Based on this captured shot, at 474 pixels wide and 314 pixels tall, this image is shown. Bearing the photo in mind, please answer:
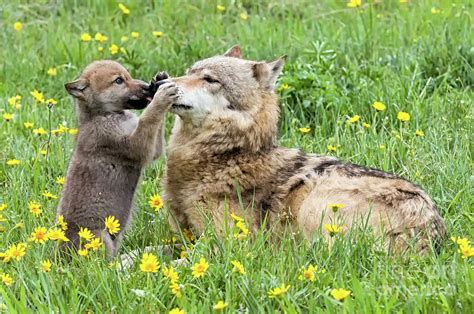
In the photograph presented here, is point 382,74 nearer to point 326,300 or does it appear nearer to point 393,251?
point 393,251

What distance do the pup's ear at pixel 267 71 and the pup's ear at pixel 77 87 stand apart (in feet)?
3.58

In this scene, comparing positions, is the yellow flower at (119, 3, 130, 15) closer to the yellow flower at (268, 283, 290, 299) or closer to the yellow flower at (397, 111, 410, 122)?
the yellow flower at (397, 111, 410, 122)

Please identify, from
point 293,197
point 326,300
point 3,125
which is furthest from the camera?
point 3,125

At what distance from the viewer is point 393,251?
199 inches

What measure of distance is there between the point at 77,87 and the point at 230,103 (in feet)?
3.20

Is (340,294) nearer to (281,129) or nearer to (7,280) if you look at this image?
(7,280)

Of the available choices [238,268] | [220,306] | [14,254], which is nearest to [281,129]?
[238,268]

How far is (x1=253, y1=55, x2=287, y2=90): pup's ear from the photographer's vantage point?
5.98 metres

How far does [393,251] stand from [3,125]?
369 centimetres

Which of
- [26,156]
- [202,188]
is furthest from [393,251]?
[26,156]

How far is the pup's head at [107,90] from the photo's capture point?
233 inches

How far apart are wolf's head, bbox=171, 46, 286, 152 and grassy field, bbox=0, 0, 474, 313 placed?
2.10 feet

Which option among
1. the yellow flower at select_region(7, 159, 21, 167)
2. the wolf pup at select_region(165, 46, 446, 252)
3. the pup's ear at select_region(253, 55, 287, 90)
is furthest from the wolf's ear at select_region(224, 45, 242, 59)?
the yellow flower at select_region(7, 159, 21, 167)

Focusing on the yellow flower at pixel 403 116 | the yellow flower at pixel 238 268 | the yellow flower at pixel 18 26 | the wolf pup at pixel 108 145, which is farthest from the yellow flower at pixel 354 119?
the yellow flower at pixel 18 26
